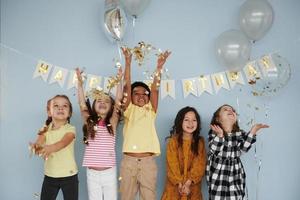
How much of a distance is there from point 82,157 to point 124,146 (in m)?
0.37

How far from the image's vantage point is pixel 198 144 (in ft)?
7.95

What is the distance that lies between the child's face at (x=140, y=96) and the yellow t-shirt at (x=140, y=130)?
0.08ft

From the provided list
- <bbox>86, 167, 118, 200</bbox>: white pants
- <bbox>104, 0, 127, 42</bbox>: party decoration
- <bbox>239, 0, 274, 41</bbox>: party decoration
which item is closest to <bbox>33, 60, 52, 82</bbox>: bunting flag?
<bbox>104, 0, 127, 42</bbox>: party decoration

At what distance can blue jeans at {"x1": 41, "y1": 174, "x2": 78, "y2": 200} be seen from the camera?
2.27 metres

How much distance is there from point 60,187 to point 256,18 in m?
1.50

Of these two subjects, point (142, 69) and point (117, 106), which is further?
point (142, 69)

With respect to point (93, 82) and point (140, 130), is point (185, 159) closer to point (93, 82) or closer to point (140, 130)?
point (140, 130)

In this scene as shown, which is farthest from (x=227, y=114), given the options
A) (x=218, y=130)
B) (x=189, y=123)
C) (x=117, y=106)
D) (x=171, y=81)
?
(x=117, y=106)

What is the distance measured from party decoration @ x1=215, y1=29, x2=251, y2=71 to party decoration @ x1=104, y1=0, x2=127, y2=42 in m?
0.59

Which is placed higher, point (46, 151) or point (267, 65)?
point (267, 65)

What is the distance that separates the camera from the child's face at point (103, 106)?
238cm

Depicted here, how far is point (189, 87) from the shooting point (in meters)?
2.59

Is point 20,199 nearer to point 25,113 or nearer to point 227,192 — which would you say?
point 25,113

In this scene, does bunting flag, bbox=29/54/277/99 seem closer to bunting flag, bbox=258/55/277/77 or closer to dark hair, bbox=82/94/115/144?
bunting flag, bbox=258/55/277/77
